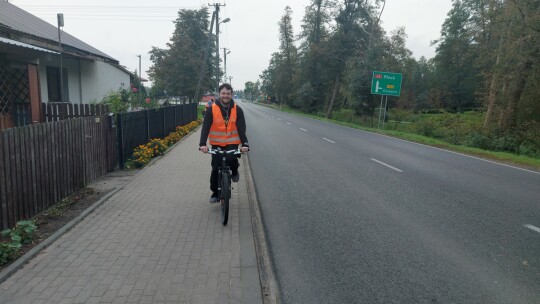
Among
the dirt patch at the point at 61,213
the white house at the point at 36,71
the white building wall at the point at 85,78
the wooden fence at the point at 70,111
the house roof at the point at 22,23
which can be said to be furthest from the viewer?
the white building wall at the point at 85,78

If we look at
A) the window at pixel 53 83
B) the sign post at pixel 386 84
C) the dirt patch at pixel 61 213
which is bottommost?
the dirt patch at pixel 61 213

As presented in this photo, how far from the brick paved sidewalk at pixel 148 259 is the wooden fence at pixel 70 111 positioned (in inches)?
140

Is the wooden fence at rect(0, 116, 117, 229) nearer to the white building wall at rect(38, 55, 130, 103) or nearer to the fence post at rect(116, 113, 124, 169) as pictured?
the fence post at rect(116, 113, 124, 169)

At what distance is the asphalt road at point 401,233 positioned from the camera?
3900mm

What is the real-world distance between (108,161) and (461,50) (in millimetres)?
55843

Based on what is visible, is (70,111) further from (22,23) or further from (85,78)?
(85,78)

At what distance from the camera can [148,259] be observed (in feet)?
14.3

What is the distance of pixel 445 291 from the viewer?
383cm

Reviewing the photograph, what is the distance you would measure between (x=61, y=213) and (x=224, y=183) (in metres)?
2.54

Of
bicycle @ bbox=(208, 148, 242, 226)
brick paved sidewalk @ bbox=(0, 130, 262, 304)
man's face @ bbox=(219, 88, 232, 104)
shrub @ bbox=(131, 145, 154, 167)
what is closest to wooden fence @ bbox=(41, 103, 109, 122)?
shrub @ bbox=(131, 145, 154, 167)

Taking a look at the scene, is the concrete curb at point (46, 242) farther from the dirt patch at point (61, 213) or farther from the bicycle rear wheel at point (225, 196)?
the bicycle rear wheel at point (225, 196)

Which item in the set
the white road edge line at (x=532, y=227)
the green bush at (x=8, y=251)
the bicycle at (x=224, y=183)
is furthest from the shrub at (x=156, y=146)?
the white road edge line at (x=532, y=227)

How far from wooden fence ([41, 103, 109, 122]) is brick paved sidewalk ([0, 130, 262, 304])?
3568mm

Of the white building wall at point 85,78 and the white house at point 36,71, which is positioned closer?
the white house at point 36,71
